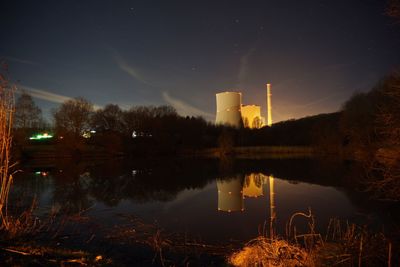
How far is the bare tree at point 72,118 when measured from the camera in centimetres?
3947

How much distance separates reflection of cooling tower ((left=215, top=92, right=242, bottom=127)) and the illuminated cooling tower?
6.70 metres

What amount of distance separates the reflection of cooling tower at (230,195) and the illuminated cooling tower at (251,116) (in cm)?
4078

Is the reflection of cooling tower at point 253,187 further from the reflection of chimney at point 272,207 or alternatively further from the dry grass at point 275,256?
the dry grass at point 275,256

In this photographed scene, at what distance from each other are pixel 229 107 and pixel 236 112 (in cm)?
229

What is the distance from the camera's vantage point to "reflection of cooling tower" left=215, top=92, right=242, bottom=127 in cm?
4722

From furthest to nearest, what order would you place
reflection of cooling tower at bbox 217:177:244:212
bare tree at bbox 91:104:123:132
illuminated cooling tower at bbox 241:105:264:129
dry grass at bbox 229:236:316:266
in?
illuminated cooling tower at bbox 241:105:264:129
bare tree at bbox 91:104:123:132
reflection of cooling tower at bbox 217:177:244:212
dry grass at bbox 229:236:316:266

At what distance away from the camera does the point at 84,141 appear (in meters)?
41.6

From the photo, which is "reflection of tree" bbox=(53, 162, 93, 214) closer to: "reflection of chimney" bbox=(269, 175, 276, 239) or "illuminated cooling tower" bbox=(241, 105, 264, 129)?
"reflection of chimney" bbox=(269, 175, 276, 239)

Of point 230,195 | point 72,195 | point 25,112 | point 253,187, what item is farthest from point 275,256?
point 25,112

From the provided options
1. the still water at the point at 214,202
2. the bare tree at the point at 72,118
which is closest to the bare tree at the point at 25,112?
the bare tree at the point at 72,118

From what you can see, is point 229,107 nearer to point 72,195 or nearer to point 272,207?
point 72,195

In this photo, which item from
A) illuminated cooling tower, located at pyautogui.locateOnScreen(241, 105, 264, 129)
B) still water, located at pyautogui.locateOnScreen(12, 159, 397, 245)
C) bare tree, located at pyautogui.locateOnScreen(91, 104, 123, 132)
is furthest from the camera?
illuminated cooling tower, located at pyautogui.locateOnScreen(241, 105, 264, 129)

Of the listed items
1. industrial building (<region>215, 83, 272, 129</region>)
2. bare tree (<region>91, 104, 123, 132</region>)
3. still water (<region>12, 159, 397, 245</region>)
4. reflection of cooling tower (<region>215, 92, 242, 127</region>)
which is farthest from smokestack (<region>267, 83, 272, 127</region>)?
still water (<region>12, 159, 397, 245</region>)

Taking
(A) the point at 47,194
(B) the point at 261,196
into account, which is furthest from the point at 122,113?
(B) the point at 261,196
